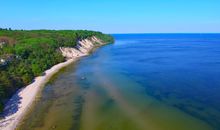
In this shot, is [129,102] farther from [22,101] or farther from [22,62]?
[22,62]

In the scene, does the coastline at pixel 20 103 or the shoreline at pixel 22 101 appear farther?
the coastline at pixel 20 103

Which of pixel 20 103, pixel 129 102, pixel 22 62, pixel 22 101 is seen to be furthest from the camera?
pixel 22 62

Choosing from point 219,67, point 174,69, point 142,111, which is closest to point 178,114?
point 142,111

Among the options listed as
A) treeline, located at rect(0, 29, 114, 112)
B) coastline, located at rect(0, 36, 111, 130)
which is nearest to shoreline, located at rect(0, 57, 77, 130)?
coastline, located at rect(0, 36, 111, 130)

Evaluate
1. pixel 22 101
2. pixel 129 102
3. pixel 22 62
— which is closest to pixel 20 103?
pixel 22 101

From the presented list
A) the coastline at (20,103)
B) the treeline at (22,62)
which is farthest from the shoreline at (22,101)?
the treeline at (22,62)

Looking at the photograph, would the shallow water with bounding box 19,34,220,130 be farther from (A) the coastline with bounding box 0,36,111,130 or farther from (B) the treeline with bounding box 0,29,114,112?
(B) the treeline with bounding box 0,29,114,112

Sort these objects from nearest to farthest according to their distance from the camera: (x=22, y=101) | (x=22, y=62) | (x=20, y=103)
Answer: (x=20, y=103) → (x=22, y=101) → (x=22, y=62)

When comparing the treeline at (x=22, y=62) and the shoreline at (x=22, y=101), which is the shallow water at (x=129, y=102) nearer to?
the shoreline at (x=22, y=101)
